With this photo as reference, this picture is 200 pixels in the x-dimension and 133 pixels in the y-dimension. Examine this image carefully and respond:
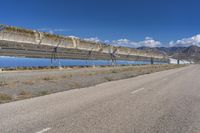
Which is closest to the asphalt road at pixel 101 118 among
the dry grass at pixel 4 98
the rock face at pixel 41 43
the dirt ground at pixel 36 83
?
the dry grass at pixel 4 98

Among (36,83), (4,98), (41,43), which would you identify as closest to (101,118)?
(4,98)

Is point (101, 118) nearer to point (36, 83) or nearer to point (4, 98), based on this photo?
point (4, 98)

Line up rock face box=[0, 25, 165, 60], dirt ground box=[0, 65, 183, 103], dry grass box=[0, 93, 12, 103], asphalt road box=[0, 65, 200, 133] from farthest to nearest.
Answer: rock face box=[0, 25, 165, 60] → dirt ground box=[0, 65, 183, 103] → dry grass box=[0, 93, 12, 103] → asphalt road box=[0, 65, 200, 133]

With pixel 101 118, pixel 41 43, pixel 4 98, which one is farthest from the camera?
pixel 41 43

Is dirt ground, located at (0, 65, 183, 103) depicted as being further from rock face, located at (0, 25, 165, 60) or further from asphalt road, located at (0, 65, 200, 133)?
rock face, located at (0, 25, 165, 60)

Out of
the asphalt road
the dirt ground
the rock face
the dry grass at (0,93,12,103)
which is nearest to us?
the asphalt road

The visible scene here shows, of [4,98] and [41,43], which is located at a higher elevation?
[41,43]

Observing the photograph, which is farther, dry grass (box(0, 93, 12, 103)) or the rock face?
the rock face

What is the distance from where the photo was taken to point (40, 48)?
41.0 m

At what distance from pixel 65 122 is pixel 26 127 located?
1.00 meters

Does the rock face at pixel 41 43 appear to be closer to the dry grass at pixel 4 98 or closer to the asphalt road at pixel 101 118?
the dry grass at pixel 4 98

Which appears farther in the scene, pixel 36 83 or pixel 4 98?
pixel 36 83

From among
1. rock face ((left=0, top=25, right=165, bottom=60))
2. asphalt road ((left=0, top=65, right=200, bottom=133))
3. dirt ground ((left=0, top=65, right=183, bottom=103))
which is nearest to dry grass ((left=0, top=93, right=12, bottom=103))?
dirt ground ((left=0, top=65, right=183, bottom=103))

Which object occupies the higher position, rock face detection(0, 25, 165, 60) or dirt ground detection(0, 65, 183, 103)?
rock face detection(0, 25, 165, 60)
